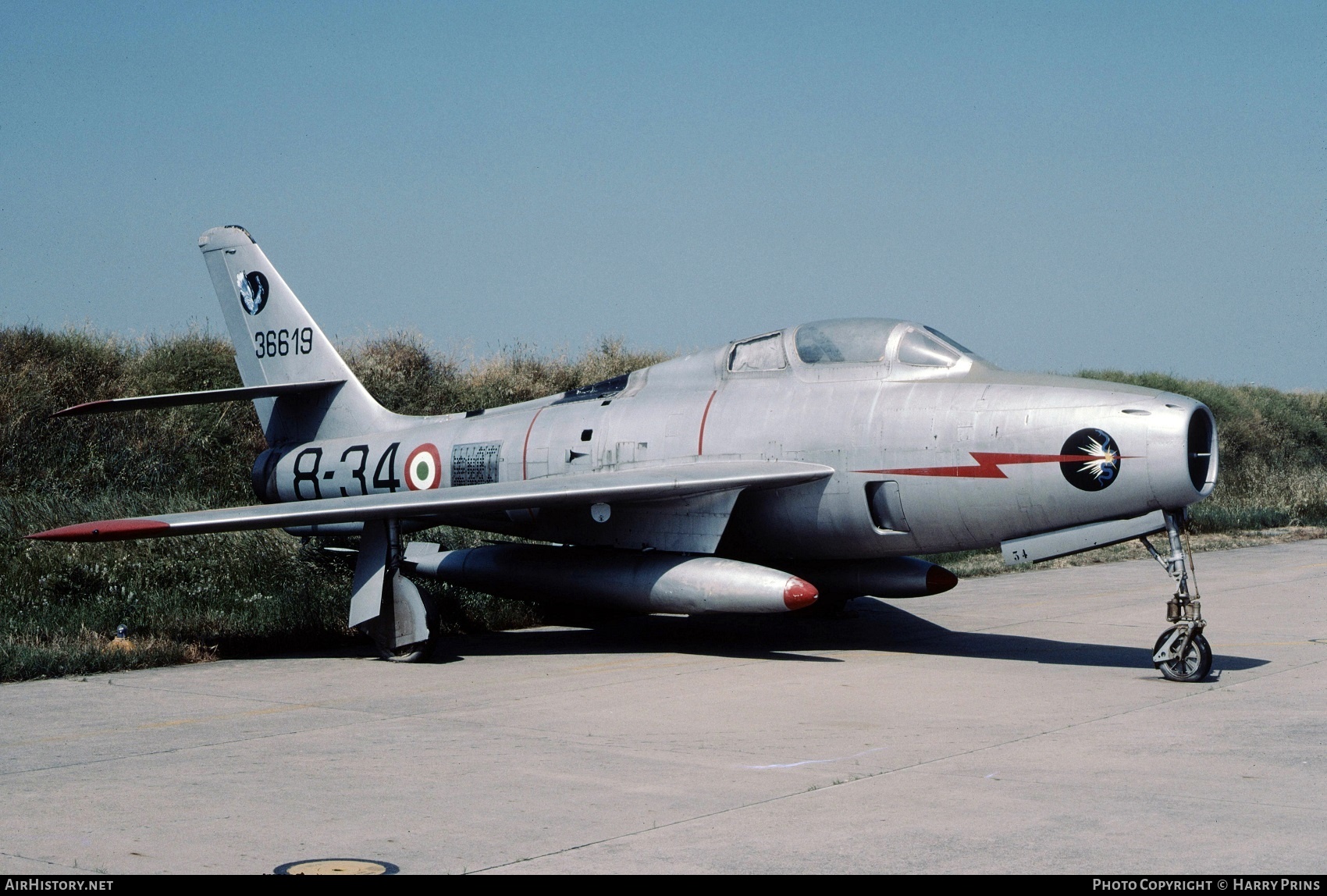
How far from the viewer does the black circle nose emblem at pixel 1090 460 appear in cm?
950

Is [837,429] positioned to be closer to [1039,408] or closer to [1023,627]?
[1039,408]

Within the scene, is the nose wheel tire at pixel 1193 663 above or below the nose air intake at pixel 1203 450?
below

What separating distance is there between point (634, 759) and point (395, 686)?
3328 mm

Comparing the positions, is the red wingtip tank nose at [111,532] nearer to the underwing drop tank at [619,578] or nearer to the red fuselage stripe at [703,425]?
the underwing drop tank at [619,578]

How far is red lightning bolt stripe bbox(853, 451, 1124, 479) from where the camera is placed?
973 cm

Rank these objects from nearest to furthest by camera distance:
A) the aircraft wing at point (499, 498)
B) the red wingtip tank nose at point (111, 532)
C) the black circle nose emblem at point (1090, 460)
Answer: the black circle nose emblem at point (1090, 460) → the red wingtip tank nose at point (111, 532) → the aircraft wing at point (499, 498)

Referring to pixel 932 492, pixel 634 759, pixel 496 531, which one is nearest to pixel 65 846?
pixel 634 759

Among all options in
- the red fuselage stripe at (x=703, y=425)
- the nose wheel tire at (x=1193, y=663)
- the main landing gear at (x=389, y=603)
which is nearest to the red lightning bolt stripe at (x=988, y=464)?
the nose wheel tire at (x=1193, y=663)

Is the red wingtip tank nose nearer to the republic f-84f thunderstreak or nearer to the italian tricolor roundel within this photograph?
the republic f-84f thunderstreak

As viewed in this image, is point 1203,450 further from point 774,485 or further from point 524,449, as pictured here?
point 524,449

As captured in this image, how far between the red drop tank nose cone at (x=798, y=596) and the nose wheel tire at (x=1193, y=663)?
101 inches

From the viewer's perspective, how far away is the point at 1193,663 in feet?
30.5

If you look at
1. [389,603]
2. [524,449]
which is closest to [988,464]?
[524,449]

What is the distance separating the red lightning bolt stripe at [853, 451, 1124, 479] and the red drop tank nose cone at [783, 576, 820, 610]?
1214mm
